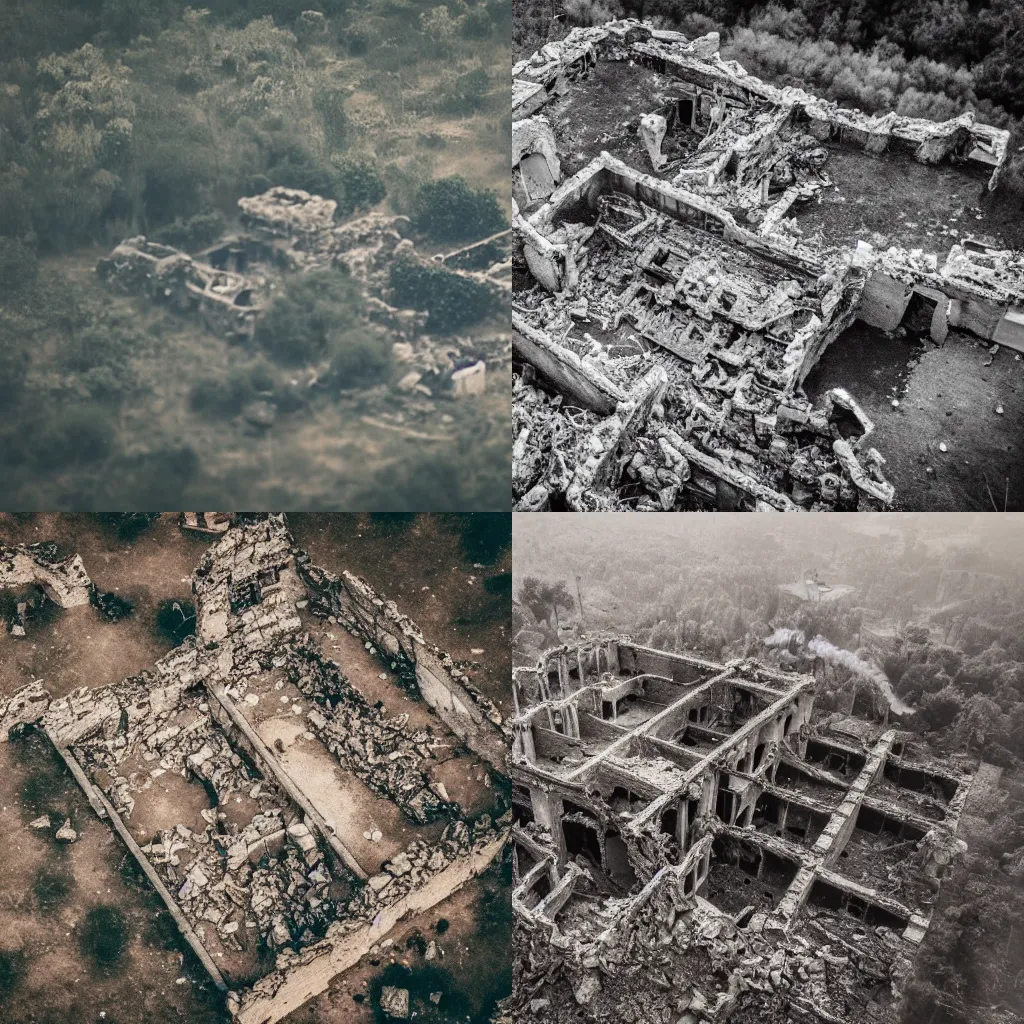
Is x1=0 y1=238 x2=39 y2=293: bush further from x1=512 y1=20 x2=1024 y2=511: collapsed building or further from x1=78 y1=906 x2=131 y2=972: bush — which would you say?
x1=78 y1=906 x2=131 y2=972: bush

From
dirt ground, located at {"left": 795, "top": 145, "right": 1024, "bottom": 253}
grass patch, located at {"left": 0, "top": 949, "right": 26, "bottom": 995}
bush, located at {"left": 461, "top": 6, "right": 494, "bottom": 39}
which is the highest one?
bush, located at {"left": 461, "top": 6, "right": 494, "bottom": 39}

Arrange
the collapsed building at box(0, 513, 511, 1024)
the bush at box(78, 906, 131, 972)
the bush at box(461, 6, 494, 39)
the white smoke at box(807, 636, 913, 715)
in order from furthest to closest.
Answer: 1. the white smoke at box(807, 636, 913, 715)
2. the bush at box(461, 6, 494, 39)
3. the collapsed building at box(0, 513, 511, 1024)
4. the bush at box(78, 906, 131, 972)

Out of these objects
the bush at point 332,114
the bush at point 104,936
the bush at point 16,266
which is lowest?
the bush at point 104,936

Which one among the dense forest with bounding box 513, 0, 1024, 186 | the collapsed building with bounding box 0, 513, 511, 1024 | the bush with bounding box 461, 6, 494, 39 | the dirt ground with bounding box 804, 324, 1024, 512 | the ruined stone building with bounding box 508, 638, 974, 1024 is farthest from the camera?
→ the dense forest with bounding box 513, 0, 1024, 186

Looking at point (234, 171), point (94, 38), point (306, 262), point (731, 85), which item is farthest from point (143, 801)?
point (731, 85)

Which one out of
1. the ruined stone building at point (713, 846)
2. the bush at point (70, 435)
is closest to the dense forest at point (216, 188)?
the bush at point (70, 435)

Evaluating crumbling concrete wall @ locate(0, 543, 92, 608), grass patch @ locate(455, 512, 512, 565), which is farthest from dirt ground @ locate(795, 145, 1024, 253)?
crumbling concrete wall @ locate(0, 543, 92, 608)

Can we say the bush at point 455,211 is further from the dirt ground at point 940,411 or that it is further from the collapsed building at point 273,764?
the dirt ground at point 940,411

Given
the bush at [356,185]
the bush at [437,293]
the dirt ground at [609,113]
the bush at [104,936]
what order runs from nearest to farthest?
the bush at [104,936], the bush at [437,293], the bush at [356,185], the dirt ground at [609,113]

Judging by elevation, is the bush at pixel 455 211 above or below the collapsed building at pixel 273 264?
above
